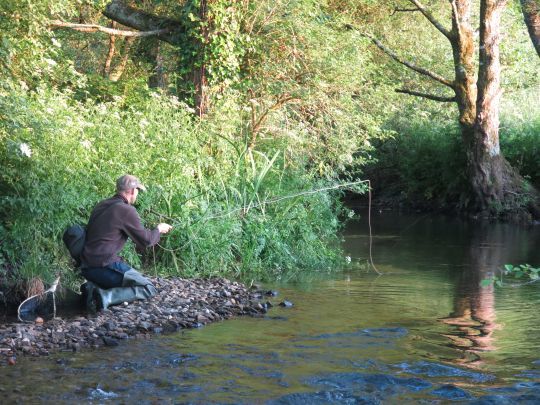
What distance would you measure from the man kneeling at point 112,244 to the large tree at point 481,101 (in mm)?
15046

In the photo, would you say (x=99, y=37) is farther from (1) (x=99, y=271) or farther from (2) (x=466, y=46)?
(1) (x=99, y=271)

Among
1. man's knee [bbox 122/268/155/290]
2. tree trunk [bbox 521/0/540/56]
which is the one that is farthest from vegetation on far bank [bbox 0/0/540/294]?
tree trunk [bbox 521/0/540/56]

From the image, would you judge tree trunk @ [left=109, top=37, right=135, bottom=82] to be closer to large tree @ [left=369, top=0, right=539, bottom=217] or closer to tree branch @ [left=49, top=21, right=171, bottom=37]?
tree branch @ [left=49, top=21, right=171, bottom=37]

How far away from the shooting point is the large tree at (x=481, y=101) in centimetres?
2348

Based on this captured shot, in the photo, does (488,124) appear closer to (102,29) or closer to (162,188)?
(102,29)

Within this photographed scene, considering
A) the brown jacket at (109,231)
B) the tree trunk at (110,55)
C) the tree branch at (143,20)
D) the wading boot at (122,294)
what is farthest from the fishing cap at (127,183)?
the tree trunk at (110,55)

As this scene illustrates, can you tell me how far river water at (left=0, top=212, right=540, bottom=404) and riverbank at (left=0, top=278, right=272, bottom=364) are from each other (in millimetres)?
212

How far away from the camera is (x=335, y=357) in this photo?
323 inches

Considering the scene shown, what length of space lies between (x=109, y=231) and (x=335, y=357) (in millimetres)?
3019

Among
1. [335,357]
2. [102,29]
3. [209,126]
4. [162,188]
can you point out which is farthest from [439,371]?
[102,29]

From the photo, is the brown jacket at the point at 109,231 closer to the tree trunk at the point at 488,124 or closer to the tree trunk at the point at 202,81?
the tree trunk at the point at 202,81

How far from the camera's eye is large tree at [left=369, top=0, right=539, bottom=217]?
77.0 feet

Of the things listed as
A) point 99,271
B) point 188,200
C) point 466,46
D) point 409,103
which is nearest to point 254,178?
point 188,200

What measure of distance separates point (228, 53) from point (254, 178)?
3.45m
